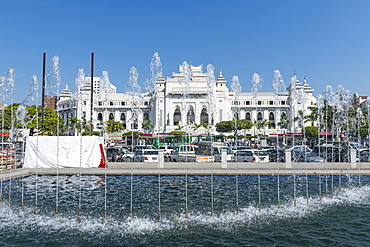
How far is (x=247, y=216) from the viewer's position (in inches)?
374

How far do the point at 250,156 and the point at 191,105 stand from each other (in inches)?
2488

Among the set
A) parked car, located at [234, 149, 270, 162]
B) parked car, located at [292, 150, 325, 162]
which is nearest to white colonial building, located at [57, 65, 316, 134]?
parked car, located at [292, 150, 325, 162]

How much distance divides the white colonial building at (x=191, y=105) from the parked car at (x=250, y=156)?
5196cm

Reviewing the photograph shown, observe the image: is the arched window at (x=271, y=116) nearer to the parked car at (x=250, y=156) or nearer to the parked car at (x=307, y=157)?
the parked car at (x=307, y=157)

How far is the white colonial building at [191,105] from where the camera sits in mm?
83875

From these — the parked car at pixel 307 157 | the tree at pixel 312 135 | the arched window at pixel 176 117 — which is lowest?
the parked car at pixel 307 157

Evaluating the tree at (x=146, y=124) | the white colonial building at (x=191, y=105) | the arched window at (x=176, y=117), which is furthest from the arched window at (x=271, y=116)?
the tree at (x=146, y=124)

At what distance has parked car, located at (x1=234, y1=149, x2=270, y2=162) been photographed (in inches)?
892

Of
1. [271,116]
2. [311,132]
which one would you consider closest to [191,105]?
[271,116]

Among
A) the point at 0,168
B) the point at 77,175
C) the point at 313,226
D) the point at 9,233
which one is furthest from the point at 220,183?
the point at 0,168

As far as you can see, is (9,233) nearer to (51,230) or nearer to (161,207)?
(51,230)

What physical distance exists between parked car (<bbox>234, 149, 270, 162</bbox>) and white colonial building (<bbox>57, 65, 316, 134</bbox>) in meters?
52.0

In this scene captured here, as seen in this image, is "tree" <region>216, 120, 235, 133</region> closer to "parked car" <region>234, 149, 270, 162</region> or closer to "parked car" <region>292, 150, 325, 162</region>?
"parked car" <region>292, 150, 325, 162</region>

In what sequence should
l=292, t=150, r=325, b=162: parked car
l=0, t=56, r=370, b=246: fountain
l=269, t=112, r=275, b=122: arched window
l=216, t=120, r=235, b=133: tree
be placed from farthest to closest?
l=269, t=112, r=275, b=122: arched window < l=216, t=120, r=235, b=133: tree < l=292, t=150, r=325, b=162: parked car < l=0, t=56, r=370, b=246: fountain
